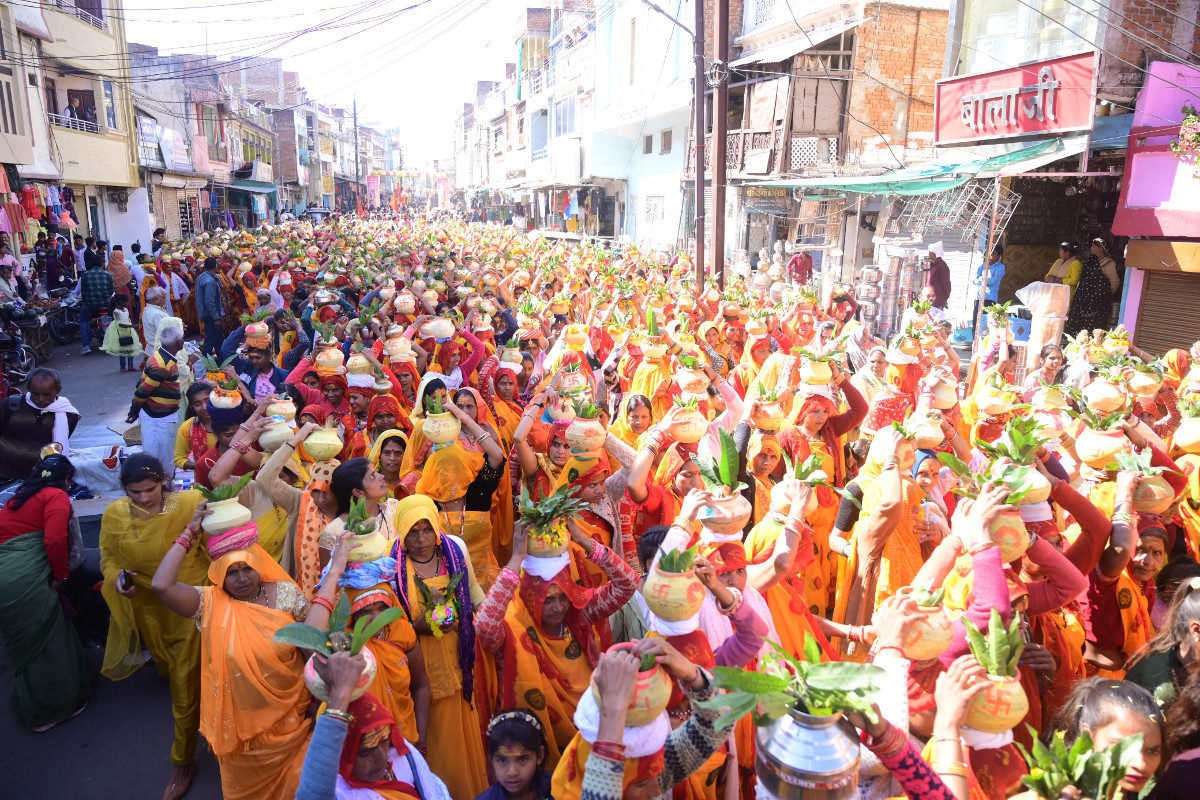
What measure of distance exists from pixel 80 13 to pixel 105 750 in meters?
24.4

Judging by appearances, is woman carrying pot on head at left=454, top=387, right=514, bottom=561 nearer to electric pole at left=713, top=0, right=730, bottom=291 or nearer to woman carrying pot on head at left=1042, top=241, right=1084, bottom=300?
electric pole at left=713, top=0, right=730, bottom=291

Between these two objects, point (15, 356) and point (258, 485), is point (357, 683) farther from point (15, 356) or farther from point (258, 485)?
point (15, 356)

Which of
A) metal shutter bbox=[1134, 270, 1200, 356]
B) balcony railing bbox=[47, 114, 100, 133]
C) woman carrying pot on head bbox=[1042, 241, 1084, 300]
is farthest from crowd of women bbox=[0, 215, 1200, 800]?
balcony railing bbox=[47, 114, 100, 133]

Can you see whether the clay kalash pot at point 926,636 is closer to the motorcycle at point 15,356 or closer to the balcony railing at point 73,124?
the motorcycle at point 15,356

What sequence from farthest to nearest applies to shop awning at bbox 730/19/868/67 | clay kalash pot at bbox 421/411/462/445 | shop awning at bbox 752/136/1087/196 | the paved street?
shop awning at bbox 730/19/868/67 < shop awning at bbox 752/136/1087/196 < clay kalash pot at bbox 421/411/462/445 < the paved street

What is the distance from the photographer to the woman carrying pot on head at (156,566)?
12.5 ft

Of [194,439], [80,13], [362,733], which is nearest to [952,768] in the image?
[362,733]

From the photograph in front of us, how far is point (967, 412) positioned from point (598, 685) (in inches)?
187

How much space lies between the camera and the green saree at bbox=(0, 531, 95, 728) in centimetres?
404

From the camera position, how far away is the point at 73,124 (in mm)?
21203

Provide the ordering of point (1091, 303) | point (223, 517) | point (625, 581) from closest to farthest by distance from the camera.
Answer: point (223, 517)
point (625, 581)
point (1091, 303)

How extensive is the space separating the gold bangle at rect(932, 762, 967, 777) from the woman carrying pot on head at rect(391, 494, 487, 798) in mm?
1960

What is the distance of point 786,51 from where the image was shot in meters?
18.2

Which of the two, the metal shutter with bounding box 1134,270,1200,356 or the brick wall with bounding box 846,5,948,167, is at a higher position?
the brick wall with bounding box 846,5,948,167
